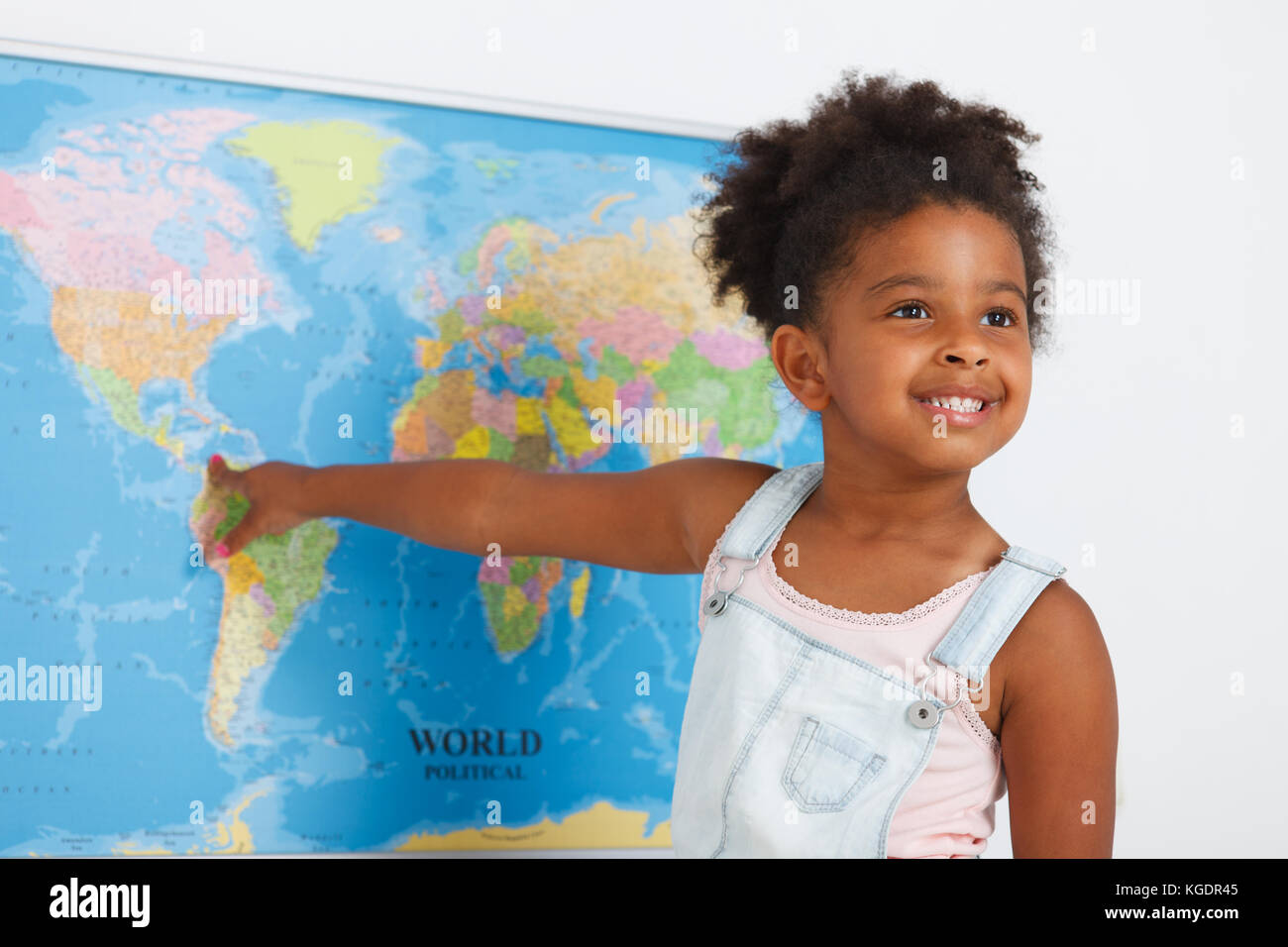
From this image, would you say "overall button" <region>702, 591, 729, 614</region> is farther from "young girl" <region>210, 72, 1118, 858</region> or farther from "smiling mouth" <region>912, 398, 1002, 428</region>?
"smiling mouth" <region>912, 398, 1002, 428</region>

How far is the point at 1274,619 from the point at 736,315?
836mm

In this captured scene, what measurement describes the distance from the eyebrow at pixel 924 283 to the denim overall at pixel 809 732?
223mm

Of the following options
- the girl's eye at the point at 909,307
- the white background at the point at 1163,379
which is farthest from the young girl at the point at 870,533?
the white background at the point at 1163,379

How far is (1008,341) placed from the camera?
3.14ft

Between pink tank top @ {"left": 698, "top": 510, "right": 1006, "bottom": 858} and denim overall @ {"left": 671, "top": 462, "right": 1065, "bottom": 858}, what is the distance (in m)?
0.01

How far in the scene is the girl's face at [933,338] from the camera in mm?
938

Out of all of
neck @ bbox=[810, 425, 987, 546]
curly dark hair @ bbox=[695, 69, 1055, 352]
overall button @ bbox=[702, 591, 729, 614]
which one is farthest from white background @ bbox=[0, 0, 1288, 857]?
overall button @ bbox=[702, 591, 729, 614]

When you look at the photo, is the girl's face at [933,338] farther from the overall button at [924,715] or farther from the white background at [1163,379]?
the white background at [1163,379]

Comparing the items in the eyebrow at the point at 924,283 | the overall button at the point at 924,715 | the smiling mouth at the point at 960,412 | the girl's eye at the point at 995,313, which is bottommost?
the overall button at the point at 924,715

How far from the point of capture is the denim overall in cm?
92

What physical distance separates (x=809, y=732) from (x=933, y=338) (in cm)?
34

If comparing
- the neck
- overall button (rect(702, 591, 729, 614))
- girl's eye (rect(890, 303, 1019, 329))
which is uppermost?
girl's eye (rect(890, 303, 1019, 329))
